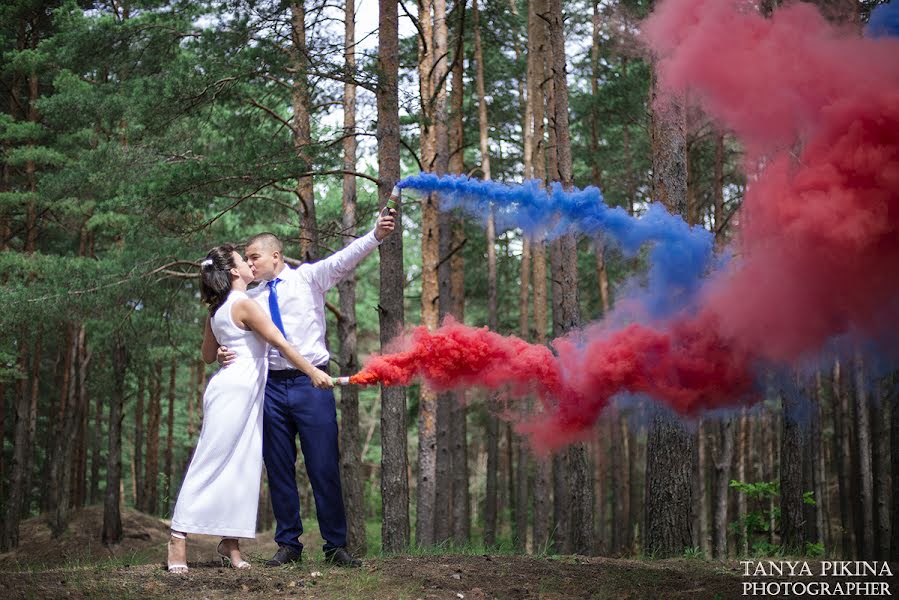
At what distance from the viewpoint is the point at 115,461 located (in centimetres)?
1964

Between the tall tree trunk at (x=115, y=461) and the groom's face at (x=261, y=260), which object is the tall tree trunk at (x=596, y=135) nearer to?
the tall tree trunk at (x=115, y=461)

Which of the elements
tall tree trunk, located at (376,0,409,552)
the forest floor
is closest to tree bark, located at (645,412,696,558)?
the forest floor

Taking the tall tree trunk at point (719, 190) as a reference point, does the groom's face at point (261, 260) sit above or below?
below

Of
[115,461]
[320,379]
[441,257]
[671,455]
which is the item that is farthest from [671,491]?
[115,461]

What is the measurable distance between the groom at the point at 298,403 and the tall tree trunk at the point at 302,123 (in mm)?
4618

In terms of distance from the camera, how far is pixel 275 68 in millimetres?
10789

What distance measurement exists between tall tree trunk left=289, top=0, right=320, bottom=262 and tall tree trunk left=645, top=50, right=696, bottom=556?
454 centimetres

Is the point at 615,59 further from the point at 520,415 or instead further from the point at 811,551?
the point at 520,415

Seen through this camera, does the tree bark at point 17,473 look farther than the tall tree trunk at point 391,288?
Yes

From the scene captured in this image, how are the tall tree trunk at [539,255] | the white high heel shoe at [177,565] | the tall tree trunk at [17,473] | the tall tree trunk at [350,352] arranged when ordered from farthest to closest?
1. the tall tree trunk at [17,473]
2. the tall tree trunk at [539,255]
3. the tall tree trunk at [350,352]
4. the white high heel shoe at [177,565]

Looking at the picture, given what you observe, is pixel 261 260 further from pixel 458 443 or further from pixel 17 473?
pixel 17 473

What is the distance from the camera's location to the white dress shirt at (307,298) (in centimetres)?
614

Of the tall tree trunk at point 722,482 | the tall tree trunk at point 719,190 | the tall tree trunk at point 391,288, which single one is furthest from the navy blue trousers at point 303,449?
the tall tree trunk at point 719,190

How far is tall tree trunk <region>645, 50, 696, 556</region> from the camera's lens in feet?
29.3
